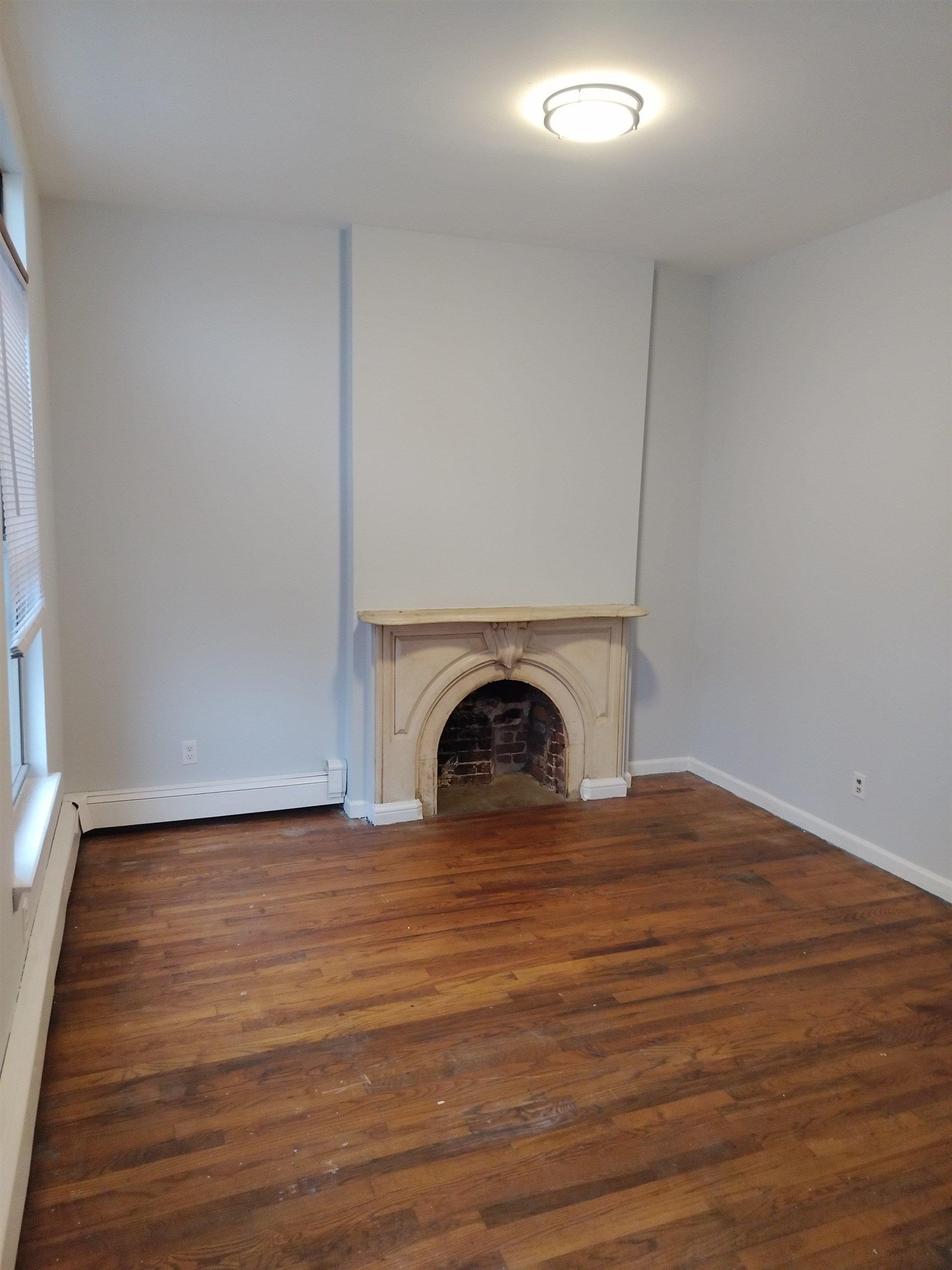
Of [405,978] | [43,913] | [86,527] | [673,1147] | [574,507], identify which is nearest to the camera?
[673,1147]

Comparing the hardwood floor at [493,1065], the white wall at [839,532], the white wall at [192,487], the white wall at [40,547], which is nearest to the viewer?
the hardwood floor at [493,1065]

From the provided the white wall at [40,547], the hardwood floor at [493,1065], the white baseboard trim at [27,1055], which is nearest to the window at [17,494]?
the white wall at [40,547]

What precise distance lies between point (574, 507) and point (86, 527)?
7.21ft

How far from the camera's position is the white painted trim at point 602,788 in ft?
14.4

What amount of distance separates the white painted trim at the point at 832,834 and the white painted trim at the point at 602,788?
1.78 feet

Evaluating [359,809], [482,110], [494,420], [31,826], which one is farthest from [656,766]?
[482,110]

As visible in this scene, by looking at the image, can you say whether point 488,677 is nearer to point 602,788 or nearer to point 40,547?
point 602,788

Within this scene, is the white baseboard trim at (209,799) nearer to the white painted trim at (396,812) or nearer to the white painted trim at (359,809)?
the white painted trim at (359,809)

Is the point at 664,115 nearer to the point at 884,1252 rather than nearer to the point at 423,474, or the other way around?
the point at 423,474

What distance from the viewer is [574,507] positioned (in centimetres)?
428

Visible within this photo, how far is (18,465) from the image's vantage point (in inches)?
101

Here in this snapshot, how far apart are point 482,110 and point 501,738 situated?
299 cm

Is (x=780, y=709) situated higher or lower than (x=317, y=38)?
lower

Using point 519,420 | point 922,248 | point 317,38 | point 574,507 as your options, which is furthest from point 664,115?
point 574,507
